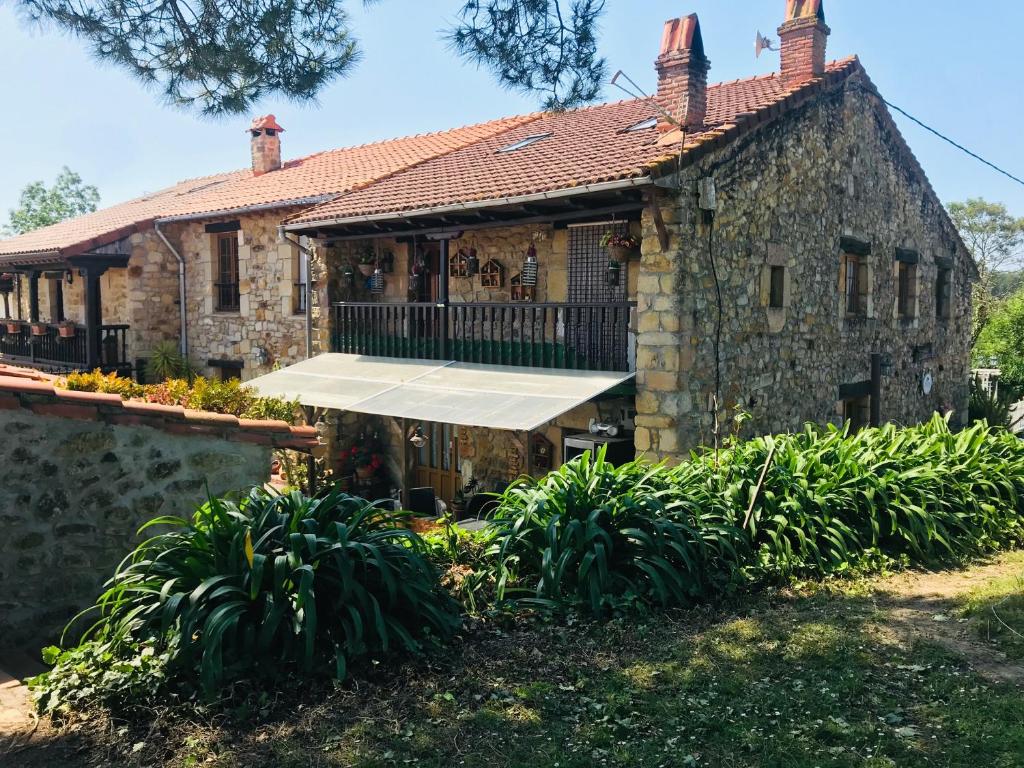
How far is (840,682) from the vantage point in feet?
13.2

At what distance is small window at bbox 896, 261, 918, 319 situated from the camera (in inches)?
590

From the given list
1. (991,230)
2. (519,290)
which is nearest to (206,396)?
(519,290)

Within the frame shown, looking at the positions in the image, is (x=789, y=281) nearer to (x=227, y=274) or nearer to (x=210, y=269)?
(x=227, y=274)

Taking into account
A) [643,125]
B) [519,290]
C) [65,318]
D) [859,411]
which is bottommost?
[859,411]

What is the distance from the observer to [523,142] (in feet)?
44.2

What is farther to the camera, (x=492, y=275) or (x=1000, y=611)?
(x=492, y=275)

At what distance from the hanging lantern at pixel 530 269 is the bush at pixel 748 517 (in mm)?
4086

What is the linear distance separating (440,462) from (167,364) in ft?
22.2

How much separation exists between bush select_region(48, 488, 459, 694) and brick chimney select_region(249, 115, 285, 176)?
1545 centimetres

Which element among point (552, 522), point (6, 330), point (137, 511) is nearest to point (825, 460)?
point (552, 522)

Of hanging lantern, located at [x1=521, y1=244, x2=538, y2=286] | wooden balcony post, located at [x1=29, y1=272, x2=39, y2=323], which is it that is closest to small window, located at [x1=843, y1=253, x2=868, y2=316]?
hanging lantern, located at [x1=521, y1=244, x2=538, y2=286]

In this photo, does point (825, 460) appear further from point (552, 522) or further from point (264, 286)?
point (264, 286)

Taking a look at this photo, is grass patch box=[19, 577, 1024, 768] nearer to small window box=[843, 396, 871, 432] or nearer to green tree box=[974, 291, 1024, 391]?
small window box=[843, 396, 871, 432]

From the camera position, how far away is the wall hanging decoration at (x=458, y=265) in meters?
12.3
